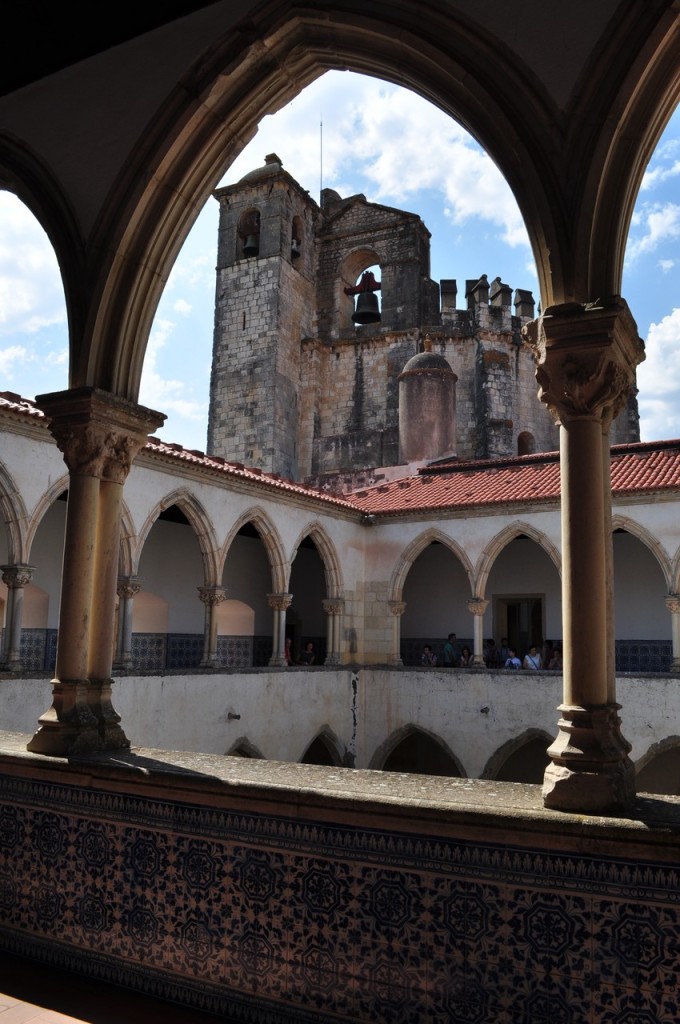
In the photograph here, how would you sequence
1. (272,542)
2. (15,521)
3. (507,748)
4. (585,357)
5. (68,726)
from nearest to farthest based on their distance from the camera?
(585,357) < (68,726) < (15,521) < (272,542) < (507,748)

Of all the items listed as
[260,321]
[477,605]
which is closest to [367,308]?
Answer: [260,321]

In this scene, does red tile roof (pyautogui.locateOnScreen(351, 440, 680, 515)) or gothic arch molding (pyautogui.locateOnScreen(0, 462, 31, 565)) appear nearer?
gothic arch molding (pyautogui.locateOnScreen(0, 462, 31, 565))

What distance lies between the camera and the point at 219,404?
82.0 ft

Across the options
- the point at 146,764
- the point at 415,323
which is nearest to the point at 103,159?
the point at 146,764

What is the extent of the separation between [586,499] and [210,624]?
32.1 feet

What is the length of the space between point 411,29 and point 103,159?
5.61ft

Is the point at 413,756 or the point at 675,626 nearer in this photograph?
the point at 675,626

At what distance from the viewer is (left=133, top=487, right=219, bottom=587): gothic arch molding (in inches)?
441

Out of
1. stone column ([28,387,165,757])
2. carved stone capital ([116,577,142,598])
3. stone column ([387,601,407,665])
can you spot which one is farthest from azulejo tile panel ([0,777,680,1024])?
stone column ([387,601,407,665])

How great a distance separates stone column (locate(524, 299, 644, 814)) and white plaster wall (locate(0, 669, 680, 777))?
25.8 ft

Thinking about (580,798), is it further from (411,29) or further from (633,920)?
(411,29)

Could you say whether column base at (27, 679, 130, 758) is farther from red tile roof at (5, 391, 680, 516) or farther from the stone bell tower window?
the stone bell tower window

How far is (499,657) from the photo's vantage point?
50.0ft

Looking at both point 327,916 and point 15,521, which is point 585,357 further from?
point 15,521
